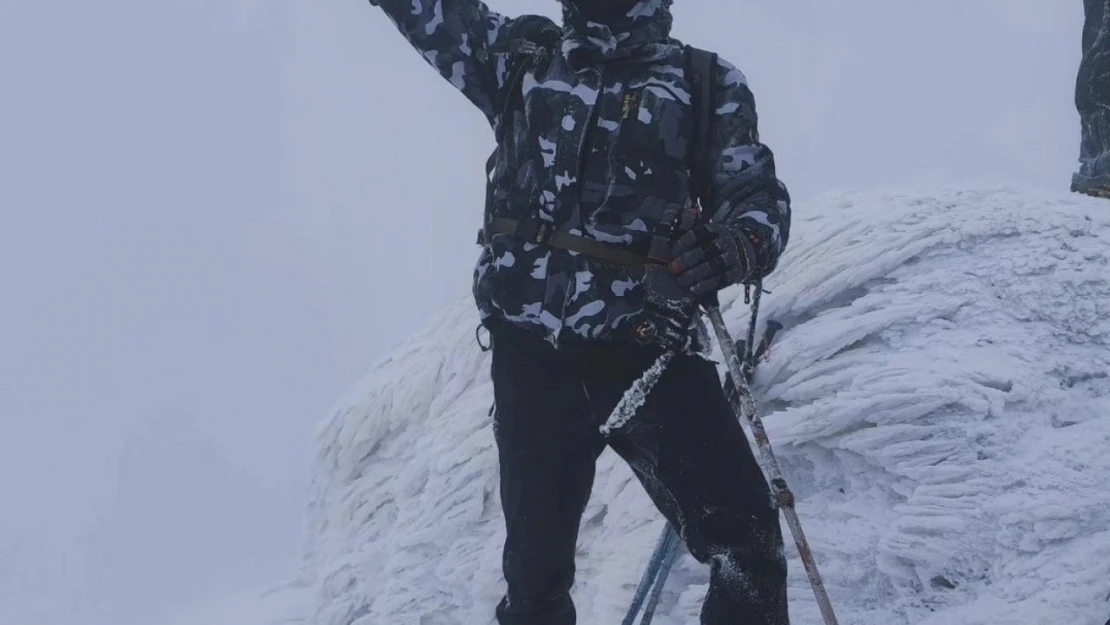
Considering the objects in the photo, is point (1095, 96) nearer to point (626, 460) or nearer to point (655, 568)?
point (655, 568)

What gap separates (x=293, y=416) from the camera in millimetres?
32906

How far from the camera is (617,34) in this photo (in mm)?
3139

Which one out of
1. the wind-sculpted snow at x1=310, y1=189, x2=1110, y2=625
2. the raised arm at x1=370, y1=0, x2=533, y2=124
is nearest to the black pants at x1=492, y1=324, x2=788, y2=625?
the raised arm at x1=370, y1=0, x2=533, y2=124

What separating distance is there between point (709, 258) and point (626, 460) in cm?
71

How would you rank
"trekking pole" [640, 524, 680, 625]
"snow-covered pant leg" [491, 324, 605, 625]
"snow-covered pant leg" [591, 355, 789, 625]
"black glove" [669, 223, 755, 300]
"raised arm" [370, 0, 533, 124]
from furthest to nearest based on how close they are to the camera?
"trekking pole" [640, 524, 680, 625]
"raised arm" [370, 0, 533, 124]
"snow-covered pant leg" [491, 324, 605, 625]
"snow-covered pant leg" [591, 355, 789, 625]
"black glove" [669, 223, 755, 300]

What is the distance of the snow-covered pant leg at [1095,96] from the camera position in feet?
19.7

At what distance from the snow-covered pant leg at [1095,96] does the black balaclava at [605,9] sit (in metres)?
4.23

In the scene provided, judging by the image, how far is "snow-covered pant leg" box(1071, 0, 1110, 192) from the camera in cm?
600

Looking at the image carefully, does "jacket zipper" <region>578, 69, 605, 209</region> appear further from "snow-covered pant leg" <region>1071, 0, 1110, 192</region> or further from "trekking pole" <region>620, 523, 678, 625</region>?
"snow-covered pant leg" <region>1071, 0, 1110, 192</region>

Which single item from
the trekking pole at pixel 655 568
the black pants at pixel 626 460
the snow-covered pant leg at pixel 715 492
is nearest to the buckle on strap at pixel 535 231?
the black pants at pixel 626 460

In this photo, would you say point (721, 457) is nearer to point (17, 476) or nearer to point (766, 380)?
point (766, 380)

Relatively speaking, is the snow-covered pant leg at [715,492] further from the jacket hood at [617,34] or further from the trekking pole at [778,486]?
the jacket hood at [617,34]

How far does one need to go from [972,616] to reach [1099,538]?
0.61m

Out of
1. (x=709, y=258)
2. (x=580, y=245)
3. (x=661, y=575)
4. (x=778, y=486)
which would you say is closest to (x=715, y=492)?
(x=778, y=486)
